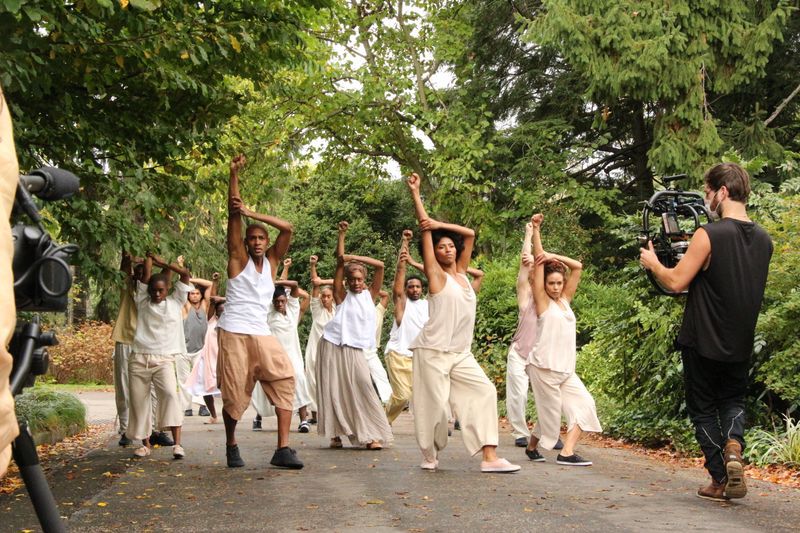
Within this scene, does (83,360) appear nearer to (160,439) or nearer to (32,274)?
(160,439)

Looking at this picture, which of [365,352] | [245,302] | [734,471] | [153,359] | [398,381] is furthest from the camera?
[398,381]

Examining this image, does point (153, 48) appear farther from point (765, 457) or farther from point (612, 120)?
point (612, 120)

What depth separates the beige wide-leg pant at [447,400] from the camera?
10.2 m

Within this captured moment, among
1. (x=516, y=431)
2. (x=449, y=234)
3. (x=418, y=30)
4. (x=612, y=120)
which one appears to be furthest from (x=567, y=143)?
(x=449, y=234)

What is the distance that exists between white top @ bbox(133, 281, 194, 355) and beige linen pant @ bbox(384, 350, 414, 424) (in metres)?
3.67

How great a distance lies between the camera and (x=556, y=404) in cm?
1154

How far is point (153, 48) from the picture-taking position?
368 inches

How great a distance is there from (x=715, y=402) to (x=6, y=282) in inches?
250

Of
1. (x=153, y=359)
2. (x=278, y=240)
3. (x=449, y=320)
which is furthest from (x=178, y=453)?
(x=449, y=320)

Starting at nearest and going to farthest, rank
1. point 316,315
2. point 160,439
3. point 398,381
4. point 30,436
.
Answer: point 30,436, point 160,439, point 398,381, point 316,315

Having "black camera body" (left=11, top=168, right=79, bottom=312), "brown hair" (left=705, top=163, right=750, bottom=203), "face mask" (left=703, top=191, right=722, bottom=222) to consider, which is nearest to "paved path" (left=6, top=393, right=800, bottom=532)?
"face mask" (left=703, top=191, right=722, bottom=222)

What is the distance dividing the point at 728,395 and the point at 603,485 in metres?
1.54

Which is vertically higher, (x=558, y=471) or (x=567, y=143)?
(x=567, y=143)

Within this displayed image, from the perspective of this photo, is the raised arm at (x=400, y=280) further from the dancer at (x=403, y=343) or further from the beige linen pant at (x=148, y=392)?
the beige linen pant at (x=148, y=392)
